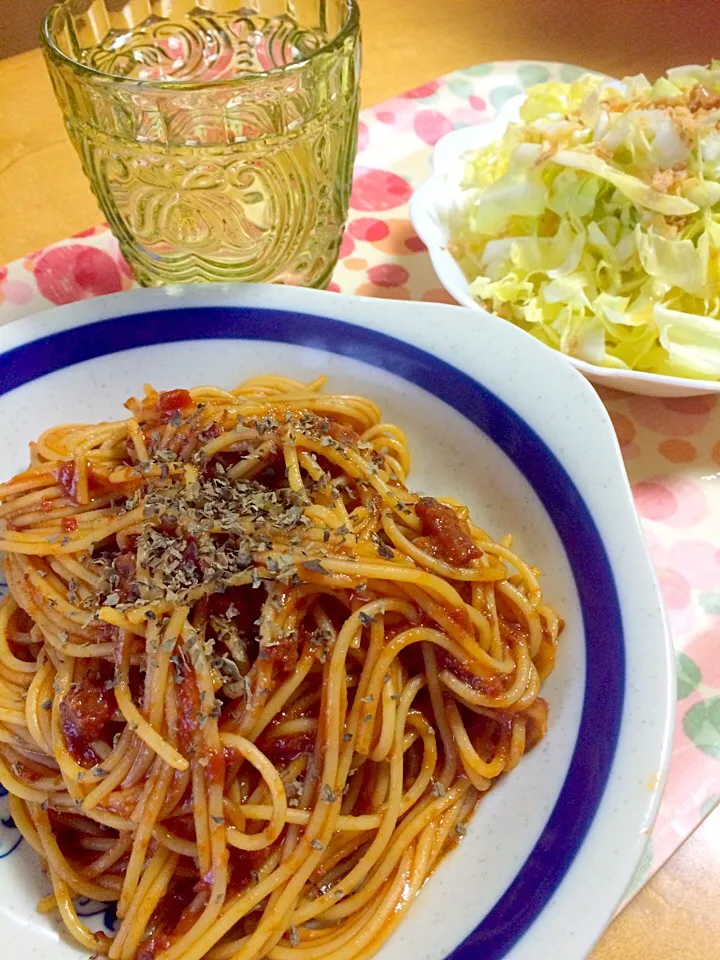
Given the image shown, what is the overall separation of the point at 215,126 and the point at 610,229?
1.32 metres

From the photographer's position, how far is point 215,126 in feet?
6.10

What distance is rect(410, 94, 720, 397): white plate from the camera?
6.63ft

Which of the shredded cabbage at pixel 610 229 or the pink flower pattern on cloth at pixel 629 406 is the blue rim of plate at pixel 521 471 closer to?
the pink flower pattern on cloth at pixel 629 406

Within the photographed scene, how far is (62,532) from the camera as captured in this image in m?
Answer: 1.61

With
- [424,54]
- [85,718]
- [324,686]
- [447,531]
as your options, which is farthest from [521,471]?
[424,54]

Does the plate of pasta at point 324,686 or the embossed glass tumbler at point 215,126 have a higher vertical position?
the embossed glass tumbler at point 215,126

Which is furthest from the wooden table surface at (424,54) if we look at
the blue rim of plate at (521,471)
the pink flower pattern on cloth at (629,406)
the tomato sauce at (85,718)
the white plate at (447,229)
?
the tomato sauce at (85,718)

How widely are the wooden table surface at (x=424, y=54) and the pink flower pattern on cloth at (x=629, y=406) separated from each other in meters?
0.21

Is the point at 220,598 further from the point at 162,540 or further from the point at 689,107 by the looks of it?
the point at 689,107

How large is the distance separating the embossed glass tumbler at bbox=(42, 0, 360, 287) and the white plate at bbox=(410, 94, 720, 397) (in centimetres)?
35

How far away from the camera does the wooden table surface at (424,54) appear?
2.86m

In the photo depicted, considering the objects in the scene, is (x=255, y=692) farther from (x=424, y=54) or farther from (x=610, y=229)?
(x=424, y=54)

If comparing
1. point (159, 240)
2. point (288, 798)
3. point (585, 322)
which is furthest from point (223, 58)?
point (288, 798)

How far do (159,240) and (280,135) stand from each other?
1.55ft
